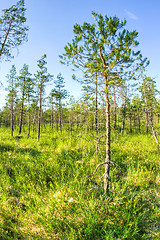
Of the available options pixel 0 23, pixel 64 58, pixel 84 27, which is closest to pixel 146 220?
pixel 64 58

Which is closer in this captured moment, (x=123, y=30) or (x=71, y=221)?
(x=71, y=221)

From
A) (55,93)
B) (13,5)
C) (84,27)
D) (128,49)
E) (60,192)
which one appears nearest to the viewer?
(128,49)

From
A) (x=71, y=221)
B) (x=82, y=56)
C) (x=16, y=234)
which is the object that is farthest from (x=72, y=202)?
(x=82, y=56)

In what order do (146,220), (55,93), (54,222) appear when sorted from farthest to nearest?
(55,93), (146,220), (54,222)

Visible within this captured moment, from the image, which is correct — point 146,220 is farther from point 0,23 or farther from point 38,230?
point 0,23

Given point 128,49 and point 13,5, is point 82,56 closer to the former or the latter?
point 128,49

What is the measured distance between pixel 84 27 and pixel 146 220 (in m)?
4.63

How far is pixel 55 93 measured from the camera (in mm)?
21125

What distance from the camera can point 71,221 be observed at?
7.88 feet

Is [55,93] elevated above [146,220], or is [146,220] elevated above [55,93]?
[55,93]

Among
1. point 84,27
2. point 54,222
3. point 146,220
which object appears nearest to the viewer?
point 54,222

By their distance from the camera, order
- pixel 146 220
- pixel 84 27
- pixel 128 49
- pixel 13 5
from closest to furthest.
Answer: pixel 146 220
pixel 128 49
pixel 84 27
pixel 13 5

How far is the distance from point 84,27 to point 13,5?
871 cm

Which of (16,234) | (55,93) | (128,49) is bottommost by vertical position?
(16,234)
